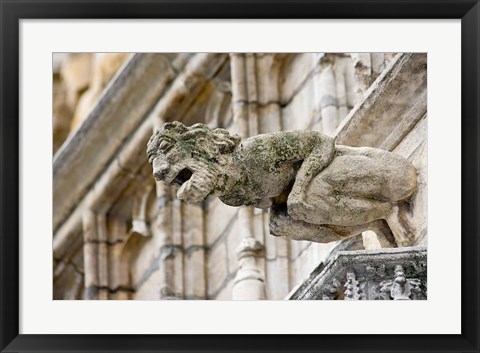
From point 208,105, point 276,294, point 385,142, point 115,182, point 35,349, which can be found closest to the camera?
point 35,349

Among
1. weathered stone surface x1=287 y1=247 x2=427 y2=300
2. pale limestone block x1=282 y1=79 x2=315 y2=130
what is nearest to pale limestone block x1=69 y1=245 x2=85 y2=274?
pale limestone block x1=282 y1=79 x2=315 y2=130

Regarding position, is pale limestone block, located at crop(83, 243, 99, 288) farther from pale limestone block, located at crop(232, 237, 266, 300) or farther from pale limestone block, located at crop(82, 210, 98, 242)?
pale limestone block, located at crop(232, 237, 266, 300)

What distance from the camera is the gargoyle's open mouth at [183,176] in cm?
1063

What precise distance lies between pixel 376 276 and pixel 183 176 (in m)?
0.79

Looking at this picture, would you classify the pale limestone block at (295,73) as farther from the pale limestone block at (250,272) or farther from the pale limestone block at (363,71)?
the pale limestone block at (363,71)

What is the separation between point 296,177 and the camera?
10.8 meters

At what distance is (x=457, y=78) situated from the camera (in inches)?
414

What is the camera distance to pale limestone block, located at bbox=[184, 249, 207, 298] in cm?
1542

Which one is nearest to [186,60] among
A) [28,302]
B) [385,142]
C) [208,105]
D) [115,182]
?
[208,105]

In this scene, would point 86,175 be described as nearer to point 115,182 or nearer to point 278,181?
point 115,182

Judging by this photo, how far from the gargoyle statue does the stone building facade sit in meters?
0.10

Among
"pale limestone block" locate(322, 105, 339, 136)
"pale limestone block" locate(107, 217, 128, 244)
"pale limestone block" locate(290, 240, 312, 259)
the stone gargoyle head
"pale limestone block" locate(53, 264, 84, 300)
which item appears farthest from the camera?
"pale limestone block" locate(107, 217, 128, 244)

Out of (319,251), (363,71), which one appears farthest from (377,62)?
(319,251)

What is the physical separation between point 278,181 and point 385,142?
2.90 feet
